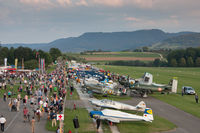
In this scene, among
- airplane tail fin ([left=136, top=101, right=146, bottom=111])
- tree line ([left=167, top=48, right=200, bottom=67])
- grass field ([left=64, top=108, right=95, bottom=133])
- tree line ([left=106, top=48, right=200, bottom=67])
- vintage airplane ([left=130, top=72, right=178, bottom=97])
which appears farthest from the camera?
tree line ([left=106, top=48, right=200, bottom=67])

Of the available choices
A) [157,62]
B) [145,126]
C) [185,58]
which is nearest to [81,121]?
[145,126]

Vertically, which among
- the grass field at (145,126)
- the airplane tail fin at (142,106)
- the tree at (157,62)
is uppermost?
the tree at (157,62)

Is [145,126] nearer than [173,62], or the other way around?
[145,126]

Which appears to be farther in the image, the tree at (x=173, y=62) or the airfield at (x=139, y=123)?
the tree at (x=173, y=62)

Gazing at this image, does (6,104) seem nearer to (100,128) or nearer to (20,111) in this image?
(20,111)

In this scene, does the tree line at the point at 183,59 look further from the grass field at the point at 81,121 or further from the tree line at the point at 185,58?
the grass field at the point at 81,121

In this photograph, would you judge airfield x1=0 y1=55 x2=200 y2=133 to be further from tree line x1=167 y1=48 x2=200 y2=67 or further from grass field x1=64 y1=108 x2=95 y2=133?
tree line x1=167 y1=48 x2=200 y2=67

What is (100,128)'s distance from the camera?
827 inches

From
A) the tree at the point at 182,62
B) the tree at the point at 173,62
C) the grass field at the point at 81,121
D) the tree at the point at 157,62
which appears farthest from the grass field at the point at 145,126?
the tree at the point at 157,62

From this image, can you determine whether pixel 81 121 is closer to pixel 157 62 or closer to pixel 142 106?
pixel 142 106

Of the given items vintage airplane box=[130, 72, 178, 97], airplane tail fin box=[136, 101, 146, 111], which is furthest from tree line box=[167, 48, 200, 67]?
airplane tail fin box=[136, 101, 146, 111]

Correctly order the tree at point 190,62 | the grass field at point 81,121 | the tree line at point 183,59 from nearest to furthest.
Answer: the grass field at point 81,121, the tree at point 190,62, the tree line at point 183,59

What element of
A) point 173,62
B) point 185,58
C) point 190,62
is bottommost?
point 173,62

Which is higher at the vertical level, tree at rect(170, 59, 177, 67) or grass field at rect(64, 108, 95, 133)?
tree at rect(170, 59, 177, 67)
